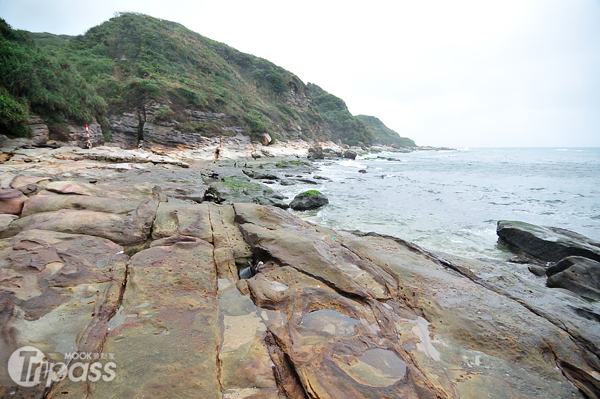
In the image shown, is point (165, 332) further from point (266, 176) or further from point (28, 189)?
point (266, 176)

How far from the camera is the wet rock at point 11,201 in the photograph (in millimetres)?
4371

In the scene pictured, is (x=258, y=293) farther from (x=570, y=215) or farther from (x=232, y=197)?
(x=570, y=215)

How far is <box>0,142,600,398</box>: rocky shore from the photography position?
6.10 ft

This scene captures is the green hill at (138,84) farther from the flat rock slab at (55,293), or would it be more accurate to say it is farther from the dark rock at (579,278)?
the dark rock at (579,278)

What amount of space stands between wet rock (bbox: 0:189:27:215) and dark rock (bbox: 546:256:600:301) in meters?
9.62

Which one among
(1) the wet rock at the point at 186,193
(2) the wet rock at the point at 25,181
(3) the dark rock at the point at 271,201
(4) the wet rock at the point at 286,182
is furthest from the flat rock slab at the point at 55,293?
(4) the wet rock at the point at 286,182

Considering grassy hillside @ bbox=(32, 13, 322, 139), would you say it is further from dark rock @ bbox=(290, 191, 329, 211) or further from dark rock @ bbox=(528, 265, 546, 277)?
dark rock @ bbox=(528, 265, 546, 277)

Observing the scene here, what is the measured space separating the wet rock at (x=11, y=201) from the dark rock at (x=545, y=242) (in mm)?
10701

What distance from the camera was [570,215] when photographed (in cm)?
1025

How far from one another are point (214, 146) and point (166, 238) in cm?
2272

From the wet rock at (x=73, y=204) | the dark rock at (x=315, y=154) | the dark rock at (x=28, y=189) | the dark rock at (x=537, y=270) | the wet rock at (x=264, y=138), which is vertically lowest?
the dark rock at (x=537, y=270)

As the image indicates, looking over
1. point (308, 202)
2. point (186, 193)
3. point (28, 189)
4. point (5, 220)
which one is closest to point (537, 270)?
point (308, 202)

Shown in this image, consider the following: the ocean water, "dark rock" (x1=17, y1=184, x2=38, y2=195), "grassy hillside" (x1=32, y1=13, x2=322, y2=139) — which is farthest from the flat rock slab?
"grassy hillside" (x1=32, y1=13, x2=322, y2=139)

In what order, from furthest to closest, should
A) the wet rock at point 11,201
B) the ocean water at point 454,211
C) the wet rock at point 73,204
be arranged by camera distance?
the ocean water at point 454,211 < the wet rock at point 73,204 < the wet rock at point 11,201
